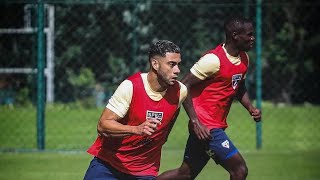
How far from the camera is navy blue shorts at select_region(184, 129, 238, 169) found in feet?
24.3

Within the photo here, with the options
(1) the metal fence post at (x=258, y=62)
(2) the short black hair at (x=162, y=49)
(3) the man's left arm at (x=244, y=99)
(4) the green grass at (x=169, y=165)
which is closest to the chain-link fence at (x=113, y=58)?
(1) the metal fence post at (x=258, y=62)

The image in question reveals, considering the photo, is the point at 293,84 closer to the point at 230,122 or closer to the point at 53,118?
the point at 230,122

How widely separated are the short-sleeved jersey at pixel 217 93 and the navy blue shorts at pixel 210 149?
0.14 meters

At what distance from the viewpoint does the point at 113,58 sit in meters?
14.2

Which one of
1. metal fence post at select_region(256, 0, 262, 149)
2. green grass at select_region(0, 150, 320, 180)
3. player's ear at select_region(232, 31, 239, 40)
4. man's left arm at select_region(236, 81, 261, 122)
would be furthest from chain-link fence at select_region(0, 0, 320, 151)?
player's ear at select_region(232, 31, 239, 40)

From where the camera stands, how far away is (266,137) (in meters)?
13.8

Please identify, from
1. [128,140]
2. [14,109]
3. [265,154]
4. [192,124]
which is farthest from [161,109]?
[14,109]

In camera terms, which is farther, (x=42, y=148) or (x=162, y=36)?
(x=162, y=36)

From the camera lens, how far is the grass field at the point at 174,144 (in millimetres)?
9914

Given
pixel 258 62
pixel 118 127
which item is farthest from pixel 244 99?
pixel 258 62

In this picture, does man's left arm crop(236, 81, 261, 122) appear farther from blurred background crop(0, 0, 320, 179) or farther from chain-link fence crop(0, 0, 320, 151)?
chain-link fence crop(0, 0, 320, 151)

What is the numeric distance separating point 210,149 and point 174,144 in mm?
5187

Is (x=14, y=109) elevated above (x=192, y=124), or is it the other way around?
(x=192, y=124)

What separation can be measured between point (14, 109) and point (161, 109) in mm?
9117
